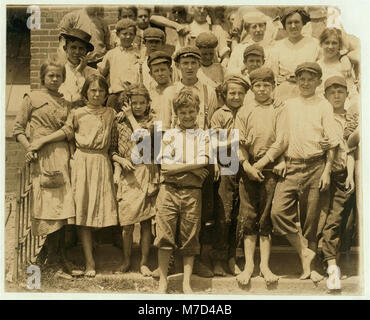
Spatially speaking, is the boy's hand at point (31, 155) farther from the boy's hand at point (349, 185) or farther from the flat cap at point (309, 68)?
the boy's hand at point (349, 185)

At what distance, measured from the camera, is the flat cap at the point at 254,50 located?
741 centimetres

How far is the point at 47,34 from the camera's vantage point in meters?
7.64

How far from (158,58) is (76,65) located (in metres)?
0.88

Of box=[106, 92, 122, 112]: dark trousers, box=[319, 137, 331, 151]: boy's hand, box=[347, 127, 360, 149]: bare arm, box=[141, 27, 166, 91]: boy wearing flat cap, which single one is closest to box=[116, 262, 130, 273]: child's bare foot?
box=[106, 92, 122, 112]: dark trousers

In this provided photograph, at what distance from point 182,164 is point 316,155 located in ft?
4.51

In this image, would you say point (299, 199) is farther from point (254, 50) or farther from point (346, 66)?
point (254, 50)

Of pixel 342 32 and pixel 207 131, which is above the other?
pixel 342 32

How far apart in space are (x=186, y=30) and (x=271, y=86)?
1079 mm

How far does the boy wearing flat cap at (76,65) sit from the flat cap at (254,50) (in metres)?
1.58

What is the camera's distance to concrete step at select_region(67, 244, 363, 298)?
287 inches

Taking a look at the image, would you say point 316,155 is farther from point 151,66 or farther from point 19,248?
point 19,248
